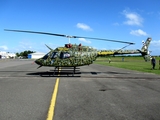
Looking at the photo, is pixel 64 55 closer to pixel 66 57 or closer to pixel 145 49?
pixel 66 57

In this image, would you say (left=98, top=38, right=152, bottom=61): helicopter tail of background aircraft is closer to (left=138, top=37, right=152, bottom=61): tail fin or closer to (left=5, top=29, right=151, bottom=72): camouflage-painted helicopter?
(left=138, top=37, right=152, bottom=61): tail fin

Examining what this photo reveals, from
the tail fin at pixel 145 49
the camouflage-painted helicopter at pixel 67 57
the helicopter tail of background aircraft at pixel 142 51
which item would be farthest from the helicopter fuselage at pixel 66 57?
the tail fin at pixel 145 49

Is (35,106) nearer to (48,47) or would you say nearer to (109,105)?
(109,105)

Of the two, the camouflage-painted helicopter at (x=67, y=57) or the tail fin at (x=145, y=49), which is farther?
the tail fin at (x=145, y=49)

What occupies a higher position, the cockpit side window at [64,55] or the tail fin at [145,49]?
the tail fin at [145,49]

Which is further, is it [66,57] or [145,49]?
[145,49]

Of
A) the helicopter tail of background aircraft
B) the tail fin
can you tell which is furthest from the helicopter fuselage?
the tail fin

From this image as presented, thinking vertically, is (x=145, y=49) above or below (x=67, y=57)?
above

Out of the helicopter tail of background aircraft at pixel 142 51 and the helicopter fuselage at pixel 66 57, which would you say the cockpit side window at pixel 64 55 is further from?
the helicopter tail of background aircraft at pixel 142 51

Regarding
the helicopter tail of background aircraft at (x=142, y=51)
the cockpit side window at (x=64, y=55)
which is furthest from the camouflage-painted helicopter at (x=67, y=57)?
the helicopter tail of background aircraft at (x=142, y=51)

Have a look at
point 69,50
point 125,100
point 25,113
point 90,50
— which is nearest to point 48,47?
point 69,50

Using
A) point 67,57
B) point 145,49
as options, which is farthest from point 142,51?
point 67,57

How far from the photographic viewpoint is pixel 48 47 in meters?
19.8

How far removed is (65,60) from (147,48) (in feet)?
31.2
